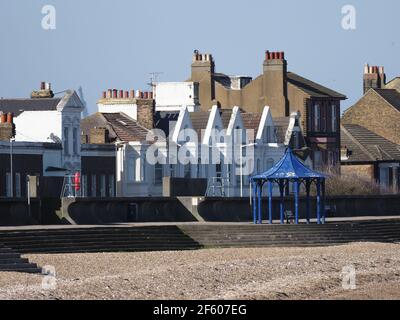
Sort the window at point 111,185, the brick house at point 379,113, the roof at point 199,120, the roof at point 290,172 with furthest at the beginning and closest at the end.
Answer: the brick house at point 379,113 → the roof at point 199,120 → the window at point 111,185 → the roof at point 290,172

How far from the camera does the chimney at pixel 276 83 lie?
99062mm

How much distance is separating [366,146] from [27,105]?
89.7 ft

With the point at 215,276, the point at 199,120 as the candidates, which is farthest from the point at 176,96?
the point at 215,276

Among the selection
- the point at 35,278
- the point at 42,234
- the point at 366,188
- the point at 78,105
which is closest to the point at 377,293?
the point at 35,278

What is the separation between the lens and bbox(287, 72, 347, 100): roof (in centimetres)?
10175

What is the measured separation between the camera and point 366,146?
105188 mm

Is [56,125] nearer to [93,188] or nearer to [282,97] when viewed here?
[93,188]

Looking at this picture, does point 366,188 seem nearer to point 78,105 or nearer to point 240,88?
point 240,88

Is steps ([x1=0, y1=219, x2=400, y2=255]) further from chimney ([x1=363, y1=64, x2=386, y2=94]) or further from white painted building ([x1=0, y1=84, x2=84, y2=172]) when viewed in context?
chimney ([x1=363, y1=64, x2=386, y2=94])

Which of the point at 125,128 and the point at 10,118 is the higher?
the point at 10,118

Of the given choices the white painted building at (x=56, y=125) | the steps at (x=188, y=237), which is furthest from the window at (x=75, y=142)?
the steps at (x=188, y=237)

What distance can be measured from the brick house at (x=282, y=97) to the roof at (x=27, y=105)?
1868 centimetres
